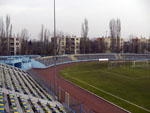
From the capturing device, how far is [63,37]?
88.1 metres

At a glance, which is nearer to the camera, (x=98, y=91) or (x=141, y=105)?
(x=141, y=105)

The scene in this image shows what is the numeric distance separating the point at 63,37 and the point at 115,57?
34.4m

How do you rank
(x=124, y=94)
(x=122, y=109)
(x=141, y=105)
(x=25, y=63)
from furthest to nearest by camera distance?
(x=25, y=63) < (x=124, y=94) < (x=141, y=105) < (x=122, y=109)

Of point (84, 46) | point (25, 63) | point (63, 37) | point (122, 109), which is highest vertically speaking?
point (63, 37)

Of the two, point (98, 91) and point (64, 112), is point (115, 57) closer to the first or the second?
point (98, 91)

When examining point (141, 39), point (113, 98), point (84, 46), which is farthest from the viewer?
point (141, 39)

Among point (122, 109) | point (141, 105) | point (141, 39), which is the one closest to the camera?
point (122, 109)

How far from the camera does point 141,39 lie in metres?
120

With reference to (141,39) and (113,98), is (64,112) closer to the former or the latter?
(113,98)

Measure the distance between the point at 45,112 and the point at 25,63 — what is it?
2726cm

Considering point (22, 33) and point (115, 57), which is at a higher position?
point (22, 33)

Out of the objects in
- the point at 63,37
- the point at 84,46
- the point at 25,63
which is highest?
the point at 63,37

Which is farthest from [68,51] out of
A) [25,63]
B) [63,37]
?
[25,63]

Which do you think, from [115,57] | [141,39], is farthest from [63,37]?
[141,39]
